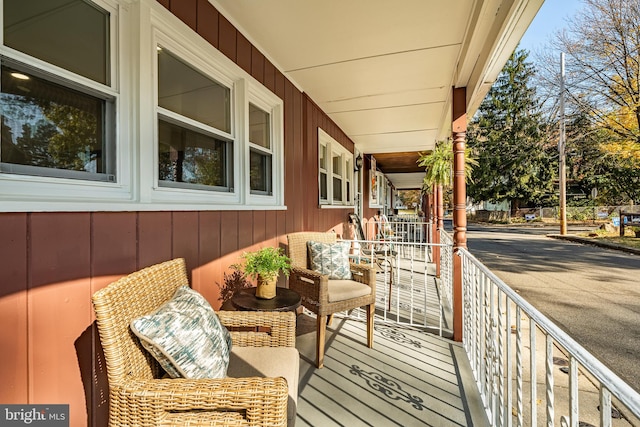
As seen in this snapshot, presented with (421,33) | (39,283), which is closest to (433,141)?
(421,33)

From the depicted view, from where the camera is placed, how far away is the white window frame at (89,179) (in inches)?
40.9

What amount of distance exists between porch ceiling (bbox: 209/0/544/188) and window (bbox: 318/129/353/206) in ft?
2.72

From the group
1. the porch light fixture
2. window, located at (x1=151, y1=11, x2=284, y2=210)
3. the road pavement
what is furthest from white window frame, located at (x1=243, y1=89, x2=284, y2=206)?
the road pavement

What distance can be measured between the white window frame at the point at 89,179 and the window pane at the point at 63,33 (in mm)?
31

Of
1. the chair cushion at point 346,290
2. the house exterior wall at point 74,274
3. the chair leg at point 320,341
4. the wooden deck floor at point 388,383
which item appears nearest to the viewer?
the house exterior wall at point 74,274

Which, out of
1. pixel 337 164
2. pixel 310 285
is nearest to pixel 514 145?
pixel 337 164

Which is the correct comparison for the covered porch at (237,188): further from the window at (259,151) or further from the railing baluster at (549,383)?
the railing baluster at (549,383)

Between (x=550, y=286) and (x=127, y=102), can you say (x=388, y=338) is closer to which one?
(x=127, y=102)

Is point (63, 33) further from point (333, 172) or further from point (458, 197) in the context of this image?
point (333, 172)

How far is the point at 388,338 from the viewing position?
2684 mm

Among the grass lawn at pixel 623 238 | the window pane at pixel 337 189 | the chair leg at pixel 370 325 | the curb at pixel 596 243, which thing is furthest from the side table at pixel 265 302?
the grass lawn at pixel 623 238

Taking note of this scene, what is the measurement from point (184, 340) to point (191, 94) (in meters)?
1.55

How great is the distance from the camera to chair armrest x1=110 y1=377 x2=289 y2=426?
0.97 metres

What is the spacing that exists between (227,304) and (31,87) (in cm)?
157
